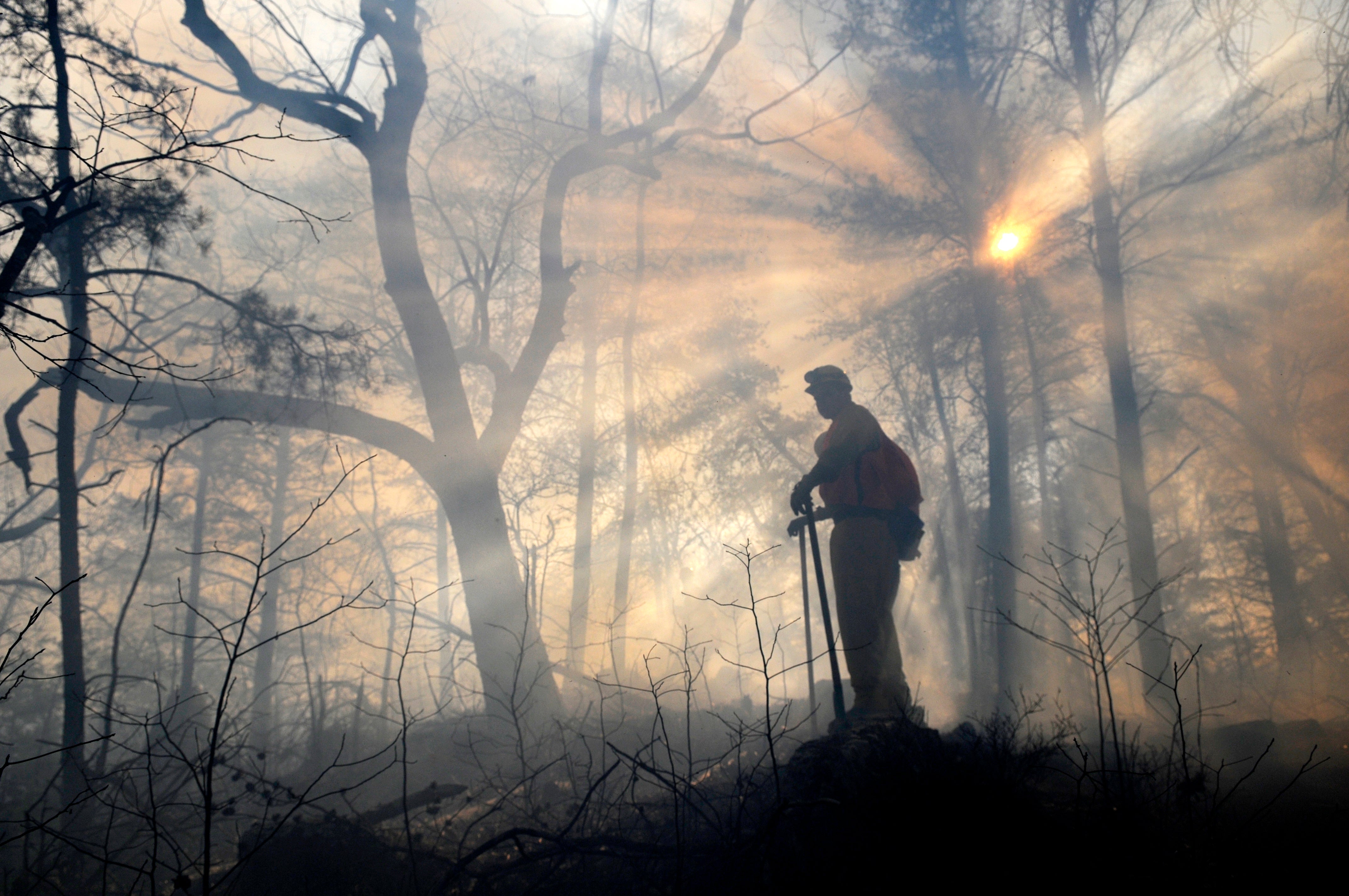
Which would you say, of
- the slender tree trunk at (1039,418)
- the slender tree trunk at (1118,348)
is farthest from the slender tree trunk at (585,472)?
the slender tree trunk at (1039,418)

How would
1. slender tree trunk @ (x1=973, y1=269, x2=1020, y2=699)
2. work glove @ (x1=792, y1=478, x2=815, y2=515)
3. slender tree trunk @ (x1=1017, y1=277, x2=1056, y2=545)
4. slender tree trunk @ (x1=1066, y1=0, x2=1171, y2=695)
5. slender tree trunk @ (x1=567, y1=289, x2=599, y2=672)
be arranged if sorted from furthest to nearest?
slender tree trunk @ (x1=1017, y1=277, x2=1056, y2=545) → slender tree trunk @ (x1=567, y1=289, x2=599, y2=672) → slender tree trunk @ (x1=973, y1=269, x2=1020, y2=699) → slender tree trunk @ (x1=1066, y1=0, x2=1171, y2=695) → work glove @ (x1=792, y1=478, x2=815, y2=515)

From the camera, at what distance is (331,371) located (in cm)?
660

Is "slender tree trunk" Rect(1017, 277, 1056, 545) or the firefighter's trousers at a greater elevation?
"slender tree trunk" Rect(1017, 277, 1056, 545)

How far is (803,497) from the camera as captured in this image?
439 centimetres

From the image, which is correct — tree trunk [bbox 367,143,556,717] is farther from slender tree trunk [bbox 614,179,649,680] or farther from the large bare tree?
slender tree trunk [bbox 614,179,649,680]

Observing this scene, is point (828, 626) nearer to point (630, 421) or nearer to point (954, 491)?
point (630, 421)

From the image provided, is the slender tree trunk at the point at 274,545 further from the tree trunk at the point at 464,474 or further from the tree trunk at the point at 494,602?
the tree trunk at the point at 494,602

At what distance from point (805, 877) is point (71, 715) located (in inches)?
210

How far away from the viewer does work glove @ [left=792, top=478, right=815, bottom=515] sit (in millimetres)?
4277

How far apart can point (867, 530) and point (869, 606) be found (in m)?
0.50

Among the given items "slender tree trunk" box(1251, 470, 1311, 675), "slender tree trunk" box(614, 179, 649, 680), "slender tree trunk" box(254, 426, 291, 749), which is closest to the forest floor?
"slender tree trunk" box(614, 179, 649, 680)

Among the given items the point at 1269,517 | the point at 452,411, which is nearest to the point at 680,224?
the point at 452,411

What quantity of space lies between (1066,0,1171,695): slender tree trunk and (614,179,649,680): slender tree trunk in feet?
26.7

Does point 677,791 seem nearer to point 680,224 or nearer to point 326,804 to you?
point 326,804
